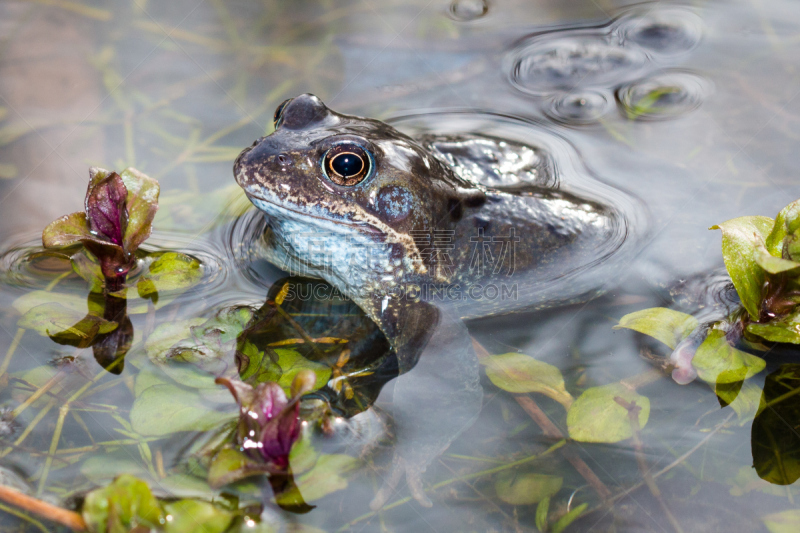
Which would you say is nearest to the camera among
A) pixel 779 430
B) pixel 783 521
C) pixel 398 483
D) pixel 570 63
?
pixel 783 521

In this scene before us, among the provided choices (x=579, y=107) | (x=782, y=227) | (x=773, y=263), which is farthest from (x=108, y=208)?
(x=579, y=107)

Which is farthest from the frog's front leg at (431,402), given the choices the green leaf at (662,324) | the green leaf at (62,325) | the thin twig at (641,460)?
the green leaf at (62,325)

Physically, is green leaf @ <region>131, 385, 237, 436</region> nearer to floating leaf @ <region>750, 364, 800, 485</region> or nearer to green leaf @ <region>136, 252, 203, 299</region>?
green leaf @ <region>136, 252, 203, 299</region>

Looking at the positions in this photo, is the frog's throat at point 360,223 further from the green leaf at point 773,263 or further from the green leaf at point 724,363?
the green leaf at point 773,263

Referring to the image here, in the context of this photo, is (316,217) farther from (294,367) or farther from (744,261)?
(744,261)

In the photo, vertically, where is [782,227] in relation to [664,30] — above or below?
below

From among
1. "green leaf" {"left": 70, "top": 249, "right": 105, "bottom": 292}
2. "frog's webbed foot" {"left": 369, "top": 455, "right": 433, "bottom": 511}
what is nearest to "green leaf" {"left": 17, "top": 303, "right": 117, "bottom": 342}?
"green leaf" {"left": 70, "top": 249, "right": 105, "bottom": 292}

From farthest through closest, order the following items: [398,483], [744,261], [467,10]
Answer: [467,10]
[744,261]
[398,483]
